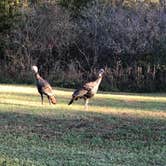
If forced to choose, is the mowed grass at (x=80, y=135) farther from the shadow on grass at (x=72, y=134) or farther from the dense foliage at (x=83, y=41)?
the dense foliage at (x=83, y=41)

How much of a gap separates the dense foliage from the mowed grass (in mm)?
12805

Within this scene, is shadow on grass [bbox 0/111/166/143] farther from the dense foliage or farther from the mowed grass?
the dense foliage

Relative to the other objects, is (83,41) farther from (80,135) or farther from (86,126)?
(80,135)

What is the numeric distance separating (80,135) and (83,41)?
69.1 feet

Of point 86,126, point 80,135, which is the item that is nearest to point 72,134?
point 80,135

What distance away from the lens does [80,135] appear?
11.6 m

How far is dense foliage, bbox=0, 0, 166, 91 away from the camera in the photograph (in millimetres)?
29703

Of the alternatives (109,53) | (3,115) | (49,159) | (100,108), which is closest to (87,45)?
(109,53)

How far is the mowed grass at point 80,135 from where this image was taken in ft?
30.5

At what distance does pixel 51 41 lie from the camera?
32.3 m

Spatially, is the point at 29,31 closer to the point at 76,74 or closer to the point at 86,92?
the point at 76,74

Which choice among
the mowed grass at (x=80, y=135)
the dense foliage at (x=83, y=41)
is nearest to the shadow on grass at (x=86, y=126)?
the mowed grass at (x=80, y=135)

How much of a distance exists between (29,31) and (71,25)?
2352mm

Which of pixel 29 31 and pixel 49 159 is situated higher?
pixel 29 31
